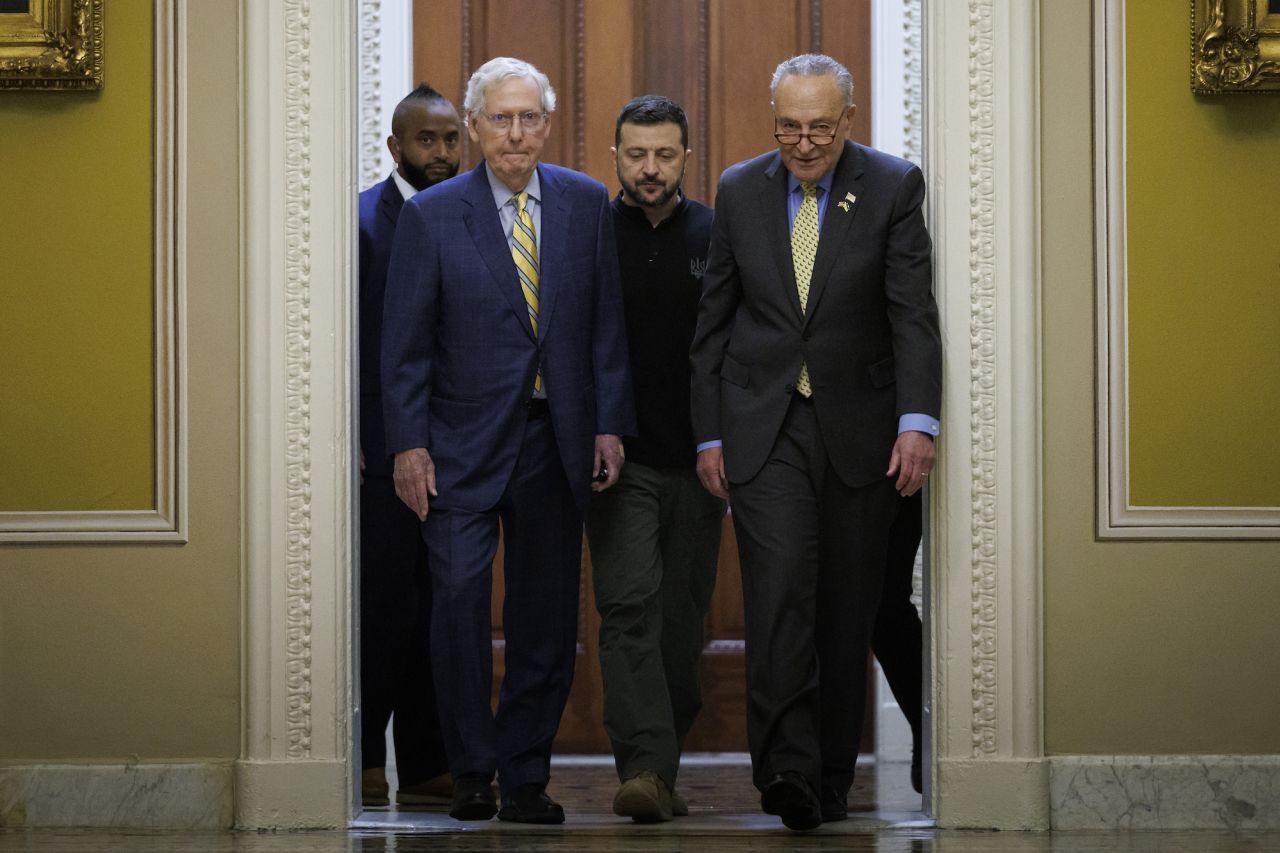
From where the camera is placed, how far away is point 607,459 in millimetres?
4152

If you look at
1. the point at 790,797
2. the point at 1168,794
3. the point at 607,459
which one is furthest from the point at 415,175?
the point at 1168,794

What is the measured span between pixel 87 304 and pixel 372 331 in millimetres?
773

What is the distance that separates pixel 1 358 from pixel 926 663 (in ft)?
7.22

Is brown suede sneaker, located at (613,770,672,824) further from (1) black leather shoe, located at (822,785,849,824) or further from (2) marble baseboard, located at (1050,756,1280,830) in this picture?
(2) marble baseboard, located at (1050,756,1280,830)

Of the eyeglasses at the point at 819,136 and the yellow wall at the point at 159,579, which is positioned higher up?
the eyeglasses at the point at 819,136

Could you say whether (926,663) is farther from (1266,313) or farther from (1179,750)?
(1266,313)

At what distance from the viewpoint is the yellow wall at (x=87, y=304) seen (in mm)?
4086

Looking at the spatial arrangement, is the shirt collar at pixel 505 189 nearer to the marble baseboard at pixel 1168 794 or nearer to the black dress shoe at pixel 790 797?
the black dress shoe at pixel 790 797

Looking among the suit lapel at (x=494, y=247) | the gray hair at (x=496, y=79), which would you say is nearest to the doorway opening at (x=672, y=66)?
the gray hair at (x=496, y=79)

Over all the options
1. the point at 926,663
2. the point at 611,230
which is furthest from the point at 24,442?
the point at 926,663

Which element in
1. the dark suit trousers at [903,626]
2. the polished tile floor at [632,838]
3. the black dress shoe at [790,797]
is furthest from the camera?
the dark suit trousers at [903,626]

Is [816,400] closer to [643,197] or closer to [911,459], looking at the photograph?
[911,459]

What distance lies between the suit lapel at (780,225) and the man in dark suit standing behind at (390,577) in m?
1.06

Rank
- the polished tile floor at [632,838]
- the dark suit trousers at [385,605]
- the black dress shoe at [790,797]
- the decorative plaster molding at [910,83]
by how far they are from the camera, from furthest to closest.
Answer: the decorative plaster molding at [910,83]
the dark suit trousers at [385,605]
the black dress shoe at [790,797]
the polished tile floor at [632,838]
